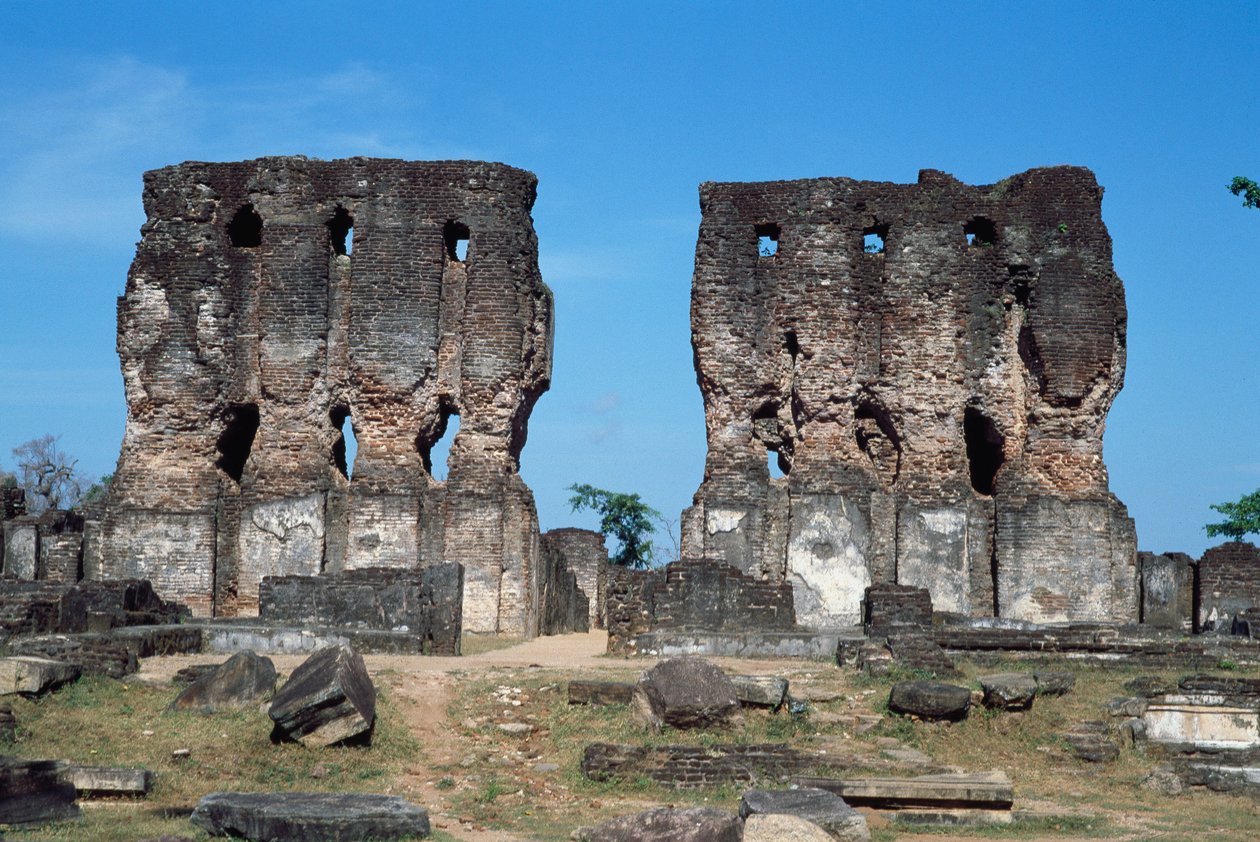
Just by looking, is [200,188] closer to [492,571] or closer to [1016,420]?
[492,571]

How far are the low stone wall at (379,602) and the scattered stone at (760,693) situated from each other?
211 inches

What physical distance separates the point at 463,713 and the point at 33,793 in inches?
191

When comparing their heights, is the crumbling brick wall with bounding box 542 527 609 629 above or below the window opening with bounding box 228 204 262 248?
below

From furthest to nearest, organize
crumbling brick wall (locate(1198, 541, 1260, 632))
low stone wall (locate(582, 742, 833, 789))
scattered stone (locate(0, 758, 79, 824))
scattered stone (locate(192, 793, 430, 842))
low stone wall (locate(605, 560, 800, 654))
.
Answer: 1. crumbling brick wall (locate(1198, 541, 1260, 632))
2. low stone wall (locate(605, 560, 800, 654))
3. low stone wall (locate(582, 742, 833, 789))
4. scattered stone (locate(0, 758, 79, 824))
5. scattered stone (locate(192, 793, 430, 842))

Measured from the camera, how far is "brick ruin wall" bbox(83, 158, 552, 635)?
24.6 metres

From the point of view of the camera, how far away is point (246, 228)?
26453mm

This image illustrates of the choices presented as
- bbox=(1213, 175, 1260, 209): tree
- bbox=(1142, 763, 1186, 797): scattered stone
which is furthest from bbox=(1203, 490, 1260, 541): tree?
bbox=(1142, 763, 1186, 797): scattered stone

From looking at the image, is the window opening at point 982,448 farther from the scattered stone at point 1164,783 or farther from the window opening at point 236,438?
the scattered stone at point 1164,783

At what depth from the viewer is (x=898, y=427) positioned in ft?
83.3

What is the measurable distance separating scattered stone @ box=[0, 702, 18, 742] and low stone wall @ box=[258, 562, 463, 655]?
5.82 metres

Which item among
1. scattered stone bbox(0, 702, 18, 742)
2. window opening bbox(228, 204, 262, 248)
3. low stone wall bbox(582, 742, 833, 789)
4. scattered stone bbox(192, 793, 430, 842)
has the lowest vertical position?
scattered stone bbox(192, 793, 430, 842)

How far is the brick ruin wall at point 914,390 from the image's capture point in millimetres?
24578

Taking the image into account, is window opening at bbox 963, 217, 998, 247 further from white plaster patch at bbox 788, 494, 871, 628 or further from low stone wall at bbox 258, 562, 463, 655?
low stone wall at bbox 258, 562, 463, 655

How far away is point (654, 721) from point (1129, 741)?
4320 mm
